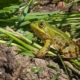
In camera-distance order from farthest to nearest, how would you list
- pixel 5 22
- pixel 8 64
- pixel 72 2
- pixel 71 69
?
pixel 72 2
pixel 5 22
pixel 71 69
pixel 8 64

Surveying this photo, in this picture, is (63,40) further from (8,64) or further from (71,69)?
(8,64)

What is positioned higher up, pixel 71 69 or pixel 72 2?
pixel 72 2

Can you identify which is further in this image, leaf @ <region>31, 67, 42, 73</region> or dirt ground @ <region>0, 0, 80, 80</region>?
leaf @ <region>31, 67, 42, 73</region>

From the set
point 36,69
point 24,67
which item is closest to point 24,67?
point 24,67

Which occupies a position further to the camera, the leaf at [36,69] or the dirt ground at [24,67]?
the leaf at [36,69]

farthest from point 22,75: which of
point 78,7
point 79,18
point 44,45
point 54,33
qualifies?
point 78,7

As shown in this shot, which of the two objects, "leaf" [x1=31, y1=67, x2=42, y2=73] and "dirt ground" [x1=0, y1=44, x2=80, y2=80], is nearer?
"dirt ground" [x1=0, y1=44, x2=80, y2=80]

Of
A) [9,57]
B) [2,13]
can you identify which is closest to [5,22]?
[2,13]

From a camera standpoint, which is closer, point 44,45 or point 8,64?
point 8,64

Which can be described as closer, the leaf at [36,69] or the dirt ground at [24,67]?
the dirt ground at [24,67]

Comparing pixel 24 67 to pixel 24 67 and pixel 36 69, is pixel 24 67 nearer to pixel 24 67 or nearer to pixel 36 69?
pixel 24 67

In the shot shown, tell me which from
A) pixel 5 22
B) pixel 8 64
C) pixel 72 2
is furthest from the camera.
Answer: pixel 72 2
